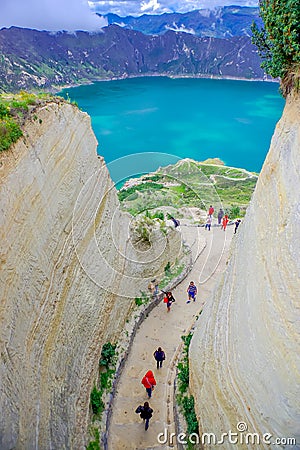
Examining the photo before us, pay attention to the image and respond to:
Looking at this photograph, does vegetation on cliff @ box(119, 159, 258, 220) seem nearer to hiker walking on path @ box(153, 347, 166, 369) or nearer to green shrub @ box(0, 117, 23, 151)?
hiker walking on path @ box(153, 347, 166, 369)

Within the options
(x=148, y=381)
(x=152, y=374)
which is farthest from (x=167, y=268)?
(x=148, y=381)

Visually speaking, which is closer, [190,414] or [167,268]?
[190,414]

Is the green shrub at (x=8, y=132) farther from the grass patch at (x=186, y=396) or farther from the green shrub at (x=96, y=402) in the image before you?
the grass patch at (x=186, y=396)

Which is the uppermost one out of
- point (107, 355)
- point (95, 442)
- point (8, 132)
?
point (8, 132)

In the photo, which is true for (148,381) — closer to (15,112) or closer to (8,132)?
(8,132)

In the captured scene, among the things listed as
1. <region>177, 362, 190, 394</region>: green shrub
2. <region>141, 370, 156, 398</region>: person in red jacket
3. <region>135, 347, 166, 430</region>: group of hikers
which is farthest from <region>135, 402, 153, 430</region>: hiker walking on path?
<region>177, 362, 190, 394</region>: green shrub

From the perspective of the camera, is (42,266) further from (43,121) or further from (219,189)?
(219,189)

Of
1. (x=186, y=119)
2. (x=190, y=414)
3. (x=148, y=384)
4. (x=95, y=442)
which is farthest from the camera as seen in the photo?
(x=186, y=119)

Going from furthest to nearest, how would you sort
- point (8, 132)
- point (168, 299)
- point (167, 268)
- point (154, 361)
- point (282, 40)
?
point (167, 268) < point (168, 299) < point (154, 361) < point (8, 132) < point (282, 40)

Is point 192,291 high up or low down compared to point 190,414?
up
